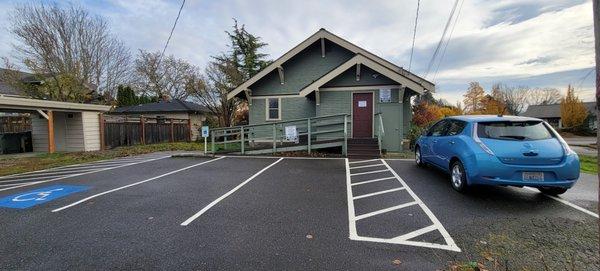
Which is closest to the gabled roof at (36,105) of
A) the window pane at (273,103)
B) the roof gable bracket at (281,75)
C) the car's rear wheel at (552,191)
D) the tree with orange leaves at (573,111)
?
the window pane at (273,103)

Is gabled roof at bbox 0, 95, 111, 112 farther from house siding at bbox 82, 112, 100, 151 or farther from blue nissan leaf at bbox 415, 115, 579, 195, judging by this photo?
blue nissan leaf at bbox 415, 115, 579, 195

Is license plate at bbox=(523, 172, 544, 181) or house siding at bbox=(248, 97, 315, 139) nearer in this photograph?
license plate at bbox=(523, 172, 544, 181)

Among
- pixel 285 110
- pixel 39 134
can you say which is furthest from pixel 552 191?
pixel 39 134

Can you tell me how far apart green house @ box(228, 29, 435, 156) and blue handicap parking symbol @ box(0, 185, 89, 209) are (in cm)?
695

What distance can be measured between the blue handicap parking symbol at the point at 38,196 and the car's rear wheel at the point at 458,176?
8.09 metres

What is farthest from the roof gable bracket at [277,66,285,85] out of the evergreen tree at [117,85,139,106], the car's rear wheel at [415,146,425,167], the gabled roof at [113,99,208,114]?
the evergreen tree at [117,85,139,106]

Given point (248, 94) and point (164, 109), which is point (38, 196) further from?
point (164, 109)

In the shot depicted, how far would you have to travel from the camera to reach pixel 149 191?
20.6 feet

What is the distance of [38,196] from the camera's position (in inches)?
239

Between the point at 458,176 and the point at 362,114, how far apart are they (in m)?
7.77

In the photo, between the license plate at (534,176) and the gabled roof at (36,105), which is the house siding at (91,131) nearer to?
the gabled roof at (36,105)

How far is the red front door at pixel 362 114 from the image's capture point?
1318 centimetres

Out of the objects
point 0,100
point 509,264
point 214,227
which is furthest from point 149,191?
point 0,100

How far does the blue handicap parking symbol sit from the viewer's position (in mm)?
5491
